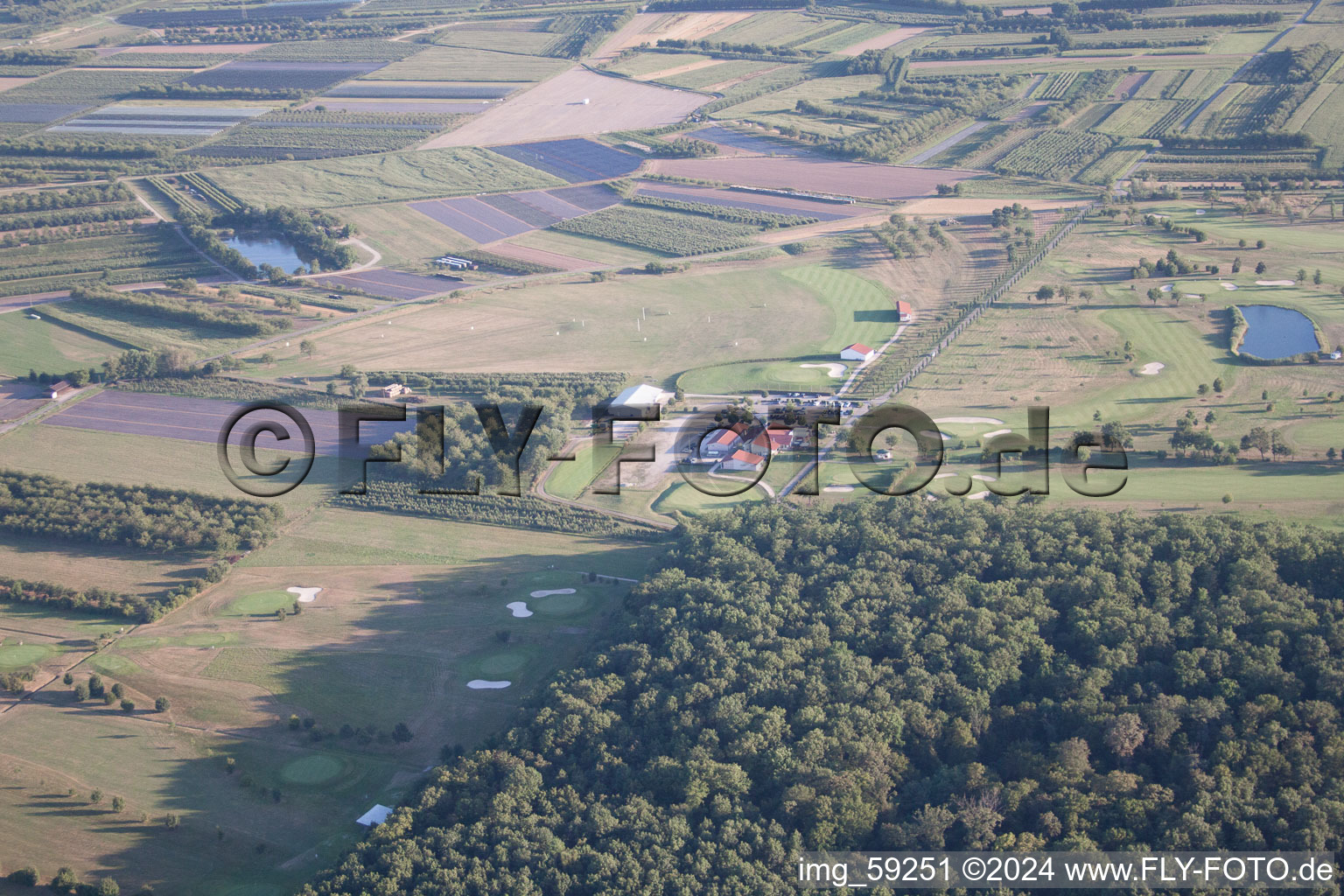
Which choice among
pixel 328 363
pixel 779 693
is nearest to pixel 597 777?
pixel 779 693

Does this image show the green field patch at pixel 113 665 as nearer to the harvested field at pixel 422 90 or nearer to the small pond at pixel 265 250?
the small pond at pixel 265 250

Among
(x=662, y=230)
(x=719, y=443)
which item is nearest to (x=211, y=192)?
(x=662, y=230)

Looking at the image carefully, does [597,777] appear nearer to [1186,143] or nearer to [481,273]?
[481,273]

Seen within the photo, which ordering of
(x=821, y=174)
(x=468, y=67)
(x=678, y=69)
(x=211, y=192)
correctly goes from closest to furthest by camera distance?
(x=211, y=192) < (x=821, y=174) < (x=678, y=69) < (x=468, y=67)

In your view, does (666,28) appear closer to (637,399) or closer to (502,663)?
(637,399)

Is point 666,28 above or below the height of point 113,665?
above

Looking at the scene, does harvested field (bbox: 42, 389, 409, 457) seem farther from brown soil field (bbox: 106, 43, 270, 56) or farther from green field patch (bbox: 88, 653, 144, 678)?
brown soil field (bbox: 106, 43, 270, 56)

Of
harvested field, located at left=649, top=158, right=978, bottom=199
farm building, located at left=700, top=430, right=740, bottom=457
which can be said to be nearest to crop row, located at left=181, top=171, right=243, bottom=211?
harvested field, located at left=649, top=158, right=978, bottom=199

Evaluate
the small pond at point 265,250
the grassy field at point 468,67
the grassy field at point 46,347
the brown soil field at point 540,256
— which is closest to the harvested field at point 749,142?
the grassy field at point 468,67
